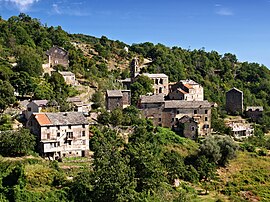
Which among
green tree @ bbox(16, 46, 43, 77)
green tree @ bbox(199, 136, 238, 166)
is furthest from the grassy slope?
green tree @ bbox(16, 46, 43, 77)

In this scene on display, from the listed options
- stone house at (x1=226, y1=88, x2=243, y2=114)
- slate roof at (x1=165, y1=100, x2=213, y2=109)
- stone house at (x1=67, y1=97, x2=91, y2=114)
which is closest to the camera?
stone house at (x1=67, y1=97, x2=91, y2=114)

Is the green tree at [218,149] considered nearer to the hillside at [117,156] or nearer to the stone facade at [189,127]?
the hillside at [117,156]

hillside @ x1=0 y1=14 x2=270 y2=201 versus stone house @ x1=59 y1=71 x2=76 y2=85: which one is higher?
stone house @ x1=59 y1=71 x2=76 y2=85

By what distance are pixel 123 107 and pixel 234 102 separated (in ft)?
106

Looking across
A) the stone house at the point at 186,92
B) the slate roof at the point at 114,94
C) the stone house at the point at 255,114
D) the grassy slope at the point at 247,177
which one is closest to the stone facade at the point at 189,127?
the grassy slope at the point at 247,177

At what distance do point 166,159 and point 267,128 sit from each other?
3568cm

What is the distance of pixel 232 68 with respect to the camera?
122m

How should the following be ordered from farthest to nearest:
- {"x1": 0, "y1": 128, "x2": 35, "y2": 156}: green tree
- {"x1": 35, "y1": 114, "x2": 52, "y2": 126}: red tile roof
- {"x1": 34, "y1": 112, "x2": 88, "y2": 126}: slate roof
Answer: {"x1": 34, "y1": 112, "x2": 88, "y2": 126}: slate roof → {"x1": 35, "y1": 114, "x2": 52, "y2": 126}: red tile roof → {"x1": 0, "y1": 128, "x2": 35, "y2": 156}: green tree

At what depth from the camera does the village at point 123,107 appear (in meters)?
45.0

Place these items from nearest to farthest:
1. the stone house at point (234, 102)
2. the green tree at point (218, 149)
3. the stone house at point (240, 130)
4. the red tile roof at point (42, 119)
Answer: the red tile roof at point (42, 119) → the green tree at point (218, 149) → the stone house at point (240, 130) → the stone house at point (234, 102)

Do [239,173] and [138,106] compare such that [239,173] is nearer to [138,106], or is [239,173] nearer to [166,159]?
[166,159]

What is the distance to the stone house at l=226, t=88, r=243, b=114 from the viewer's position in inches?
3313

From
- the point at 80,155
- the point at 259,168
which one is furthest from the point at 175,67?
the point at 80,155

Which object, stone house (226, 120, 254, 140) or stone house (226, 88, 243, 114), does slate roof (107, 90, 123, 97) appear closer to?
stone house (226, 120, 254, 140)
